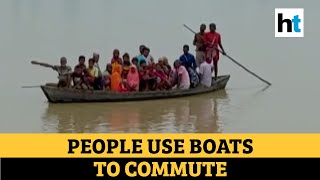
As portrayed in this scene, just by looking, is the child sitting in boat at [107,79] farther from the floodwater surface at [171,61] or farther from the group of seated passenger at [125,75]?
the floodwater surface at [171,61]

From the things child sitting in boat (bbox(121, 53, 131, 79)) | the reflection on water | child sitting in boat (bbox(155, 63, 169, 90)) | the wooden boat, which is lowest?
the reflection on water

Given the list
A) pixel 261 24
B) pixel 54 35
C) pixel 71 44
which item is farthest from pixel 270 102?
pixel 261 24

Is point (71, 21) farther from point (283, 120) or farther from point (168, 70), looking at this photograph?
point (283, 120)

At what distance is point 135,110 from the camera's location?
14375mm

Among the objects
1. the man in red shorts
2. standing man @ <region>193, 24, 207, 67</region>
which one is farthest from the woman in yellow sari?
the man in red shorts

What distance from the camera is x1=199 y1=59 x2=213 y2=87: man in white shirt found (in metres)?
16.5

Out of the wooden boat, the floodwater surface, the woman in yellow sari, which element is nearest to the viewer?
the floodwater surface

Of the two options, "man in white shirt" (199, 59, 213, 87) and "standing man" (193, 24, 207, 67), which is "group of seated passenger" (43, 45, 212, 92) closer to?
"man in white shirt" (199, 59, 213, 87)

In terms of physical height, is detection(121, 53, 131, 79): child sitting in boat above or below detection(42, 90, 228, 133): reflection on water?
above

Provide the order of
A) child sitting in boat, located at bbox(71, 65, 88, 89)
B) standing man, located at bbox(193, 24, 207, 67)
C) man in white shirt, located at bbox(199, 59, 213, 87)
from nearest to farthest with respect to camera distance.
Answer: child sitting in boat, located at bbox(71, 65, 88, 89), man in white shirt, located at bbox(199, 59, 213, 87), standing man, located at bbox(193, 24, 207, 67)

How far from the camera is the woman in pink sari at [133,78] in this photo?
15037 mm

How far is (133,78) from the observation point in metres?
15.1

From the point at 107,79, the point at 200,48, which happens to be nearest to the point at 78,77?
the point at 107,79

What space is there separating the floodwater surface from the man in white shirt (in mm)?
290
